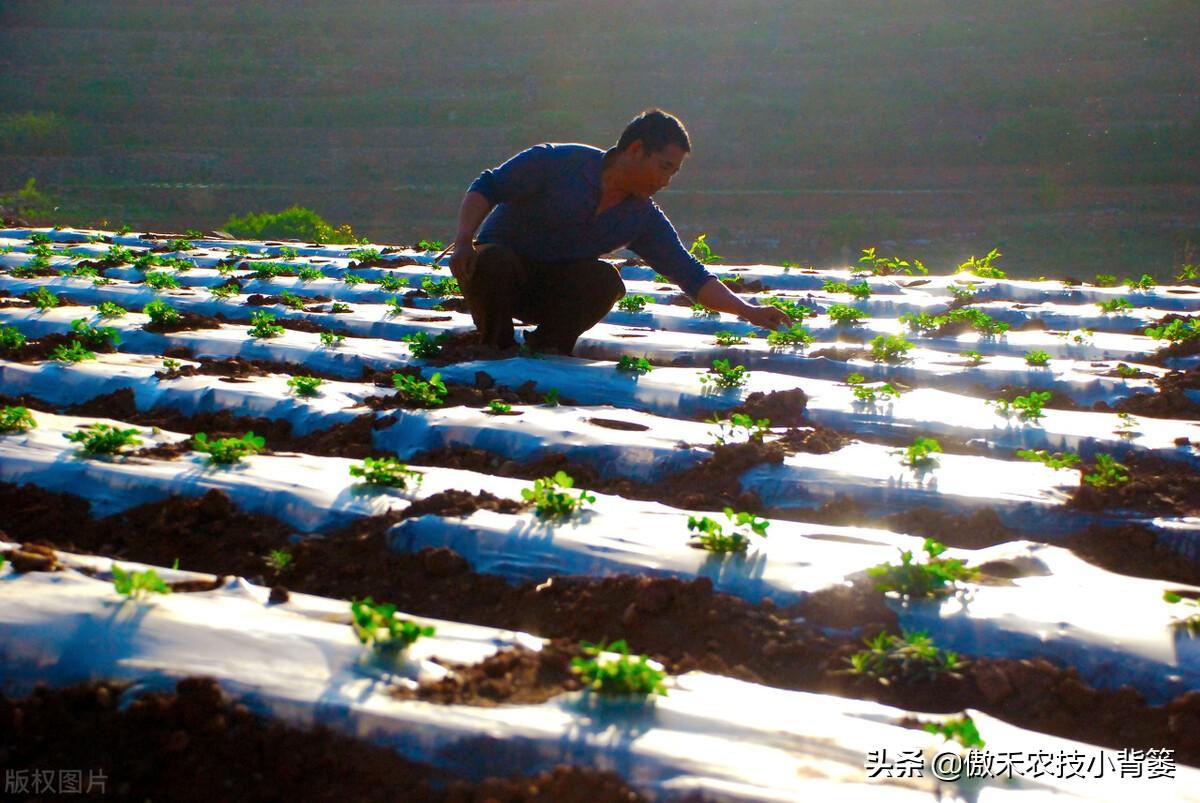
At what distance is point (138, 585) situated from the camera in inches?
80.1

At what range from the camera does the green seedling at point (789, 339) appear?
14.5 feet

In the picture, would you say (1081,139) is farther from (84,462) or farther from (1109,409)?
(84,462)

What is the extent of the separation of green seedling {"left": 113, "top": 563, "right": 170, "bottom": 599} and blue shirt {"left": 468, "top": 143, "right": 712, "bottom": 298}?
2401 millimetres

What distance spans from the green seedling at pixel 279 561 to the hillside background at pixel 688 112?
13888 mm

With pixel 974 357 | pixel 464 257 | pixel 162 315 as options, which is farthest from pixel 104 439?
pixel 974 357

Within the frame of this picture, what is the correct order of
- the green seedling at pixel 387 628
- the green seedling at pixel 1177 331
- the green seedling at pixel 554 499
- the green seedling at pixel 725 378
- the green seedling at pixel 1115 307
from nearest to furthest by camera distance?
1. the green seedling at pixel 387 628
2. the green seedling at pixel 554 499
3. the green seedling at pixel 725 378
4. the green seedling at pixel 1177 331
5. the green seedling at pixel 1115 307

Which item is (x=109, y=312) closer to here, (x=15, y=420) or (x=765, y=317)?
(x=15, y=420)

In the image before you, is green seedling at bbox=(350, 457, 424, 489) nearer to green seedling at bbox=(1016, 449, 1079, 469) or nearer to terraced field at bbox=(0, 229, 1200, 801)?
terraced field at bbox=(0, 229, 1200, 801)

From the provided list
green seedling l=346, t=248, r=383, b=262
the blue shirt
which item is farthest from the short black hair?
green seedling l=346, t=248, r=383, b=262

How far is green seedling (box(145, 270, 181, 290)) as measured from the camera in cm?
591

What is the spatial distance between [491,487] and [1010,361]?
8.17 ft

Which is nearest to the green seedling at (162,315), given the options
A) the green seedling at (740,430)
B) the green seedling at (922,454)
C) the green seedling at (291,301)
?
the green seedling at (291,301)

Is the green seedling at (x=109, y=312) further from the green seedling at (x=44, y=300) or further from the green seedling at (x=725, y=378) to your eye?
the green seedling at (x=725, y=378)

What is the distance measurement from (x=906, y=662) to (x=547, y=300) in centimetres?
280
